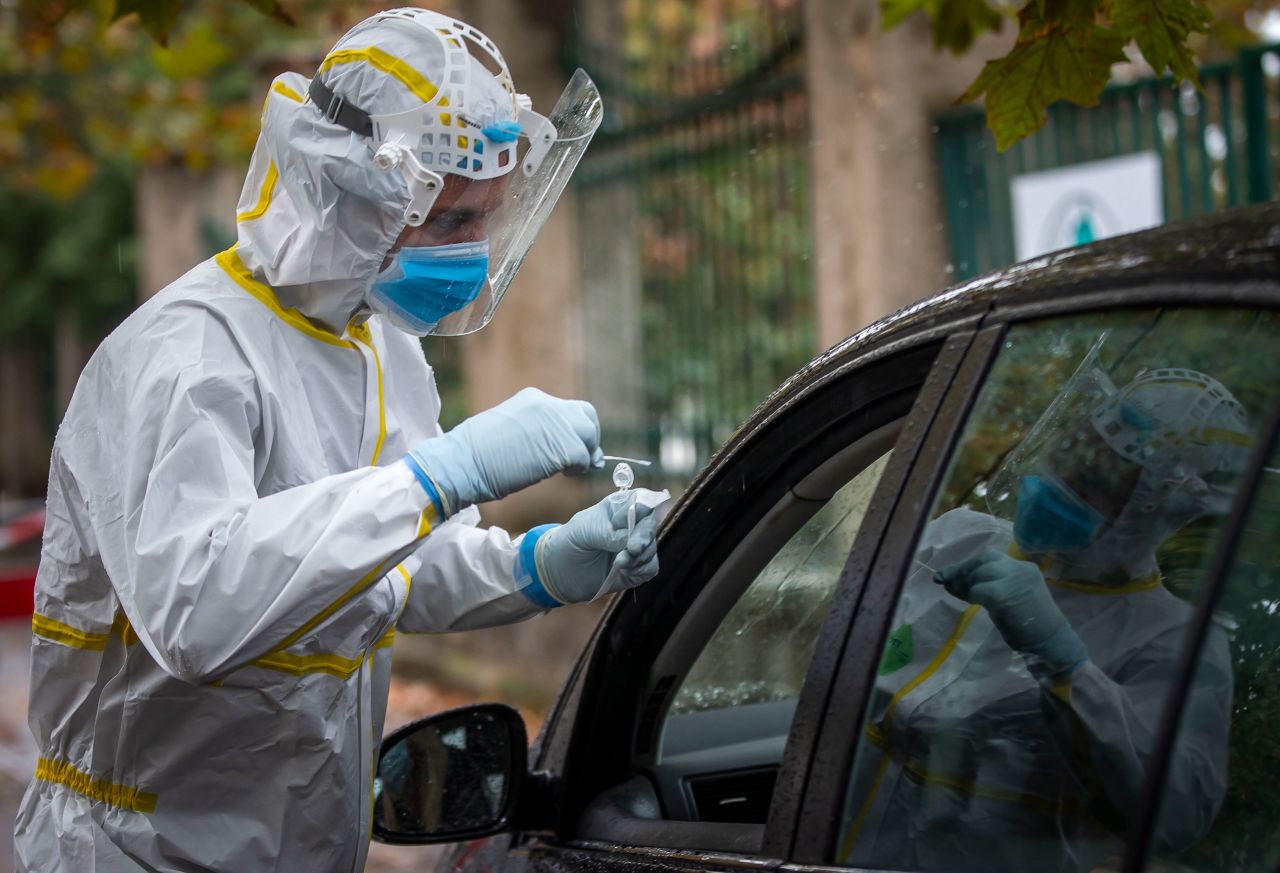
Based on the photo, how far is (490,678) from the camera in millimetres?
7887

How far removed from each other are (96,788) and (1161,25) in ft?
7.02

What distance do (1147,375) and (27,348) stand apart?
70.1 ft

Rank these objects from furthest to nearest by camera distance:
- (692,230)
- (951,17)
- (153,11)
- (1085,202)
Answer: (692,230) < (1085,202) < (951,17) < (153,11)

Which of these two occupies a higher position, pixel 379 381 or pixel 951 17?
pixel 951 17

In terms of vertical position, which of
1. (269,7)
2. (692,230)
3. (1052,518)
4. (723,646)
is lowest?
(723,646)

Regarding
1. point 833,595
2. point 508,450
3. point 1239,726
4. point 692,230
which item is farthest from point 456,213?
point 692,230

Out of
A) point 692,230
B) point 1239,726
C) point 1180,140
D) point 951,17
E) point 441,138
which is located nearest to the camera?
point 1239,726

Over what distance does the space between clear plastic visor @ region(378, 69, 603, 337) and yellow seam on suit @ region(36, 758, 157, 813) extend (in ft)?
2.82

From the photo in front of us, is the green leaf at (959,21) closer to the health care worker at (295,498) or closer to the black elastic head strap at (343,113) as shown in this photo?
the health care worker at (295,498)

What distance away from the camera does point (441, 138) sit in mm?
2281

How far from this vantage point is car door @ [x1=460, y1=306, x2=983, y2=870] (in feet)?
6.11

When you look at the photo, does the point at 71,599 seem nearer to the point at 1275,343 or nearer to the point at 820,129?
the point at 1275,343

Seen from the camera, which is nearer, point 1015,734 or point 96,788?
point 1015,734

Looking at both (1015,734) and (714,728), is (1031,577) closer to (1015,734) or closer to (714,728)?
(1015,734)
